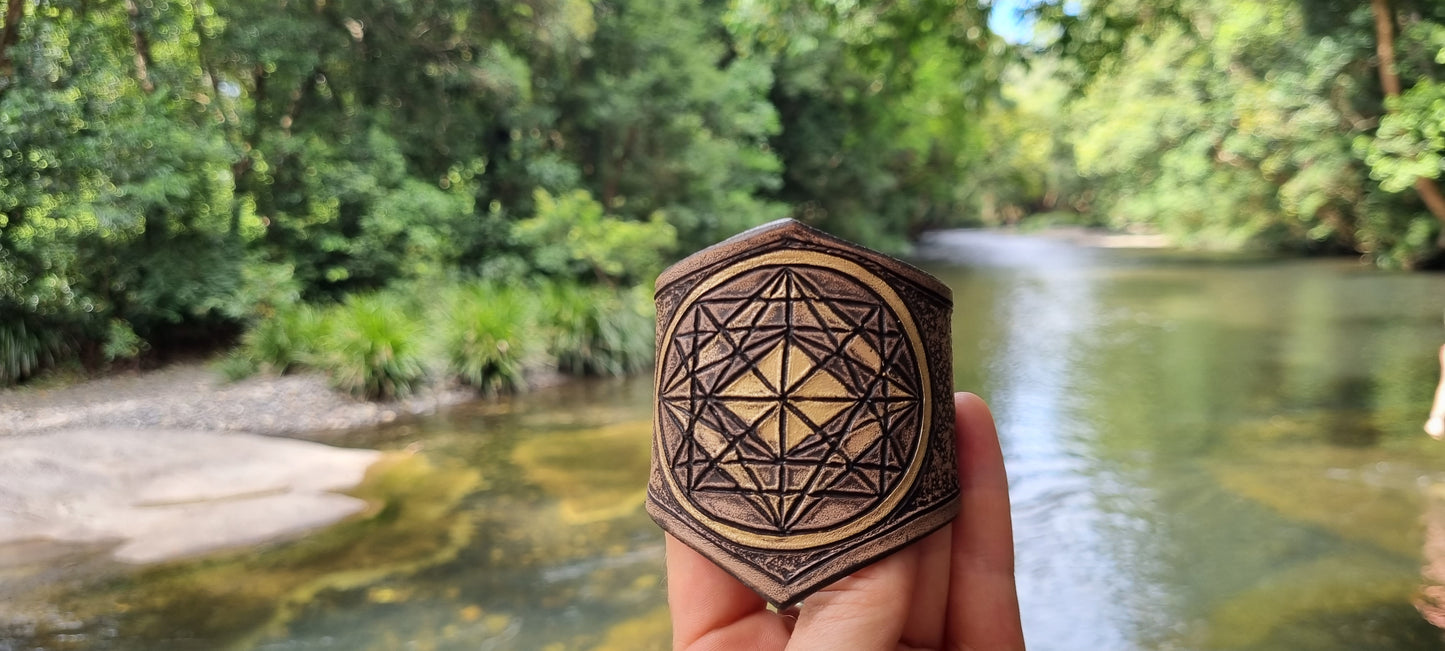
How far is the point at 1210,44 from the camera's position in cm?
2136

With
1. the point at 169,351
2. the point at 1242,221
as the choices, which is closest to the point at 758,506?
the point at 169,351

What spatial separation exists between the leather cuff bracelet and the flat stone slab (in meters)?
4.70

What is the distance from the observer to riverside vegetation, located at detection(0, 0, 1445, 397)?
297 inches

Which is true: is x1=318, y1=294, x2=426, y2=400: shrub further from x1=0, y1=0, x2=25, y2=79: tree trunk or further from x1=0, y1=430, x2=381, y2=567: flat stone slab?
x1=0, y1=0, x2=25, y2=79: tree trunk

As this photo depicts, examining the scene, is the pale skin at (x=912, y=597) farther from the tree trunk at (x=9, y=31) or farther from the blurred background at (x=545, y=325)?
the tree trunk at (x=9, y=31)

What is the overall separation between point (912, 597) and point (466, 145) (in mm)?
11791

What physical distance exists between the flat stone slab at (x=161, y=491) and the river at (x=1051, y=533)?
0.34 m

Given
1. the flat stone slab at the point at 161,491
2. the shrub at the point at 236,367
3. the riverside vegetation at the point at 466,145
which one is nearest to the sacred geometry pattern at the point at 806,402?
the flat stone slab at the point at 161,491

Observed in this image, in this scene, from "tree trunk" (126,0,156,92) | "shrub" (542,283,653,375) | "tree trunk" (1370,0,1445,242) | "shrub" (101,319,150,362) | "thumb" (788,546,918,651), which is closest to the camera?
"thumb" (788,546,918,651)

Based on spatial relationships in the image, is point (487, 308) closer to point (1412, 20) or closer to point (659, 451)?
point (659, 451)

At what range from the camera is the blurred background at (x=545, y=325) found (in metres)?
4.58

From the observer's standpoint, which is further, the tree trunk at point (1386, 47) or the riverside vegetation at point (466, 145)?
the tree trunk at point (1386, 47)

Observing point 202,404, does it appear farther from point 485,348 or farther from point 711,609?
point 711,609

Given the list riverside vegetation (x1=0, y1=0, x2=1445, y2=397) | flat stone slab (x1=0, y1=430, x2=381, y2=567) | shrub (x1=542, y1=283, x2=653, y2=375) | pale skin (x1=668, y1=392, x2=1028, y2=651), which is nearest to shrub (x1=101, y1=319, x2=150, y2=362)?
riverside vegetation (x1=0, y1=0, x2=1445, y2=397)
